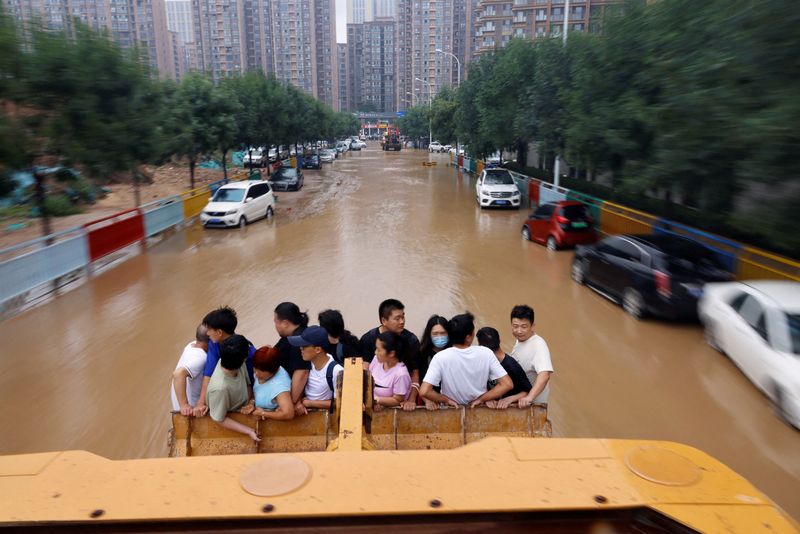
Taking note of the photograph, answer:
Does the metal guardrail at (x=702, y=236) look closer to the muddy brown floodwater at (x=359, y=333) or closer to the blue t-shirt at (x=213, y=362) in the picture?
the muddy brown floodwater at (x=359, y=333)

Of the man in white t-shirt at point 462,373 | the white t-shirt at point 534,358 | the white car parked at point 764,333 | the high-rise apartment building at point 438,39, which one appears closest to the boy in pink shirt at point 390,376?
the man in white t-shirt at point 462,373

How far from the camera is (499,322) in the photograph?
408 inches

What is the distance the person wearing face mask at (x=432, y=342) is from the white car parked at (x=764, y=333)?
398 cm

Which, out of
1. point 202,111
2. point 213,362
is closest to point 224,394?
point 213,362

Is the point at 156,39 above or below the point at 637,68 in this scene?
above

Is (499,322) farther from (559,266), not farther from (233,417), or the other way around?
(233,417)

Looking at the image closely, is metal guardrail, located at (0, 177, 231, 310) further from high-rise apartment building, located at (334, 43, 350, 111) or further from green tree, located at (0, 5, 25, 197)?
high-rise apartment building, located at (334, 43, 350, 111)

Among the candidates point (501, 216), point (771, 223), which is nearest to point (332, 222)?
point (501, 216)

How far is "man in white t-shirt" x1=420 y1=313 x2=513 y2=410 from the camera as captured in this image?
5.07 m

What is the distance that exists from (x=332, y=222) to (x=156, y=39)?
117428 millimetres

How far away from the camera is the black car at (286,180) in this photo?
33969 mm

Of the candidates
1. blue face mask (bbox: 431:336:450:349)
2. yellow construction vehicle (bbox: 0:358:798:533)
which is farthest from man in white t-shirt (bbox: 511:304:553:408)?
yellow construction vehicle (bbox: 0:358:798:533)

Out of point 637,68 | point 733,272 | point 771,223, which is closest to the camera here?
point 771,223

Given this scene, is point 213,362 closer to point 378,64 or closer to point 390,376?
point 390,376
